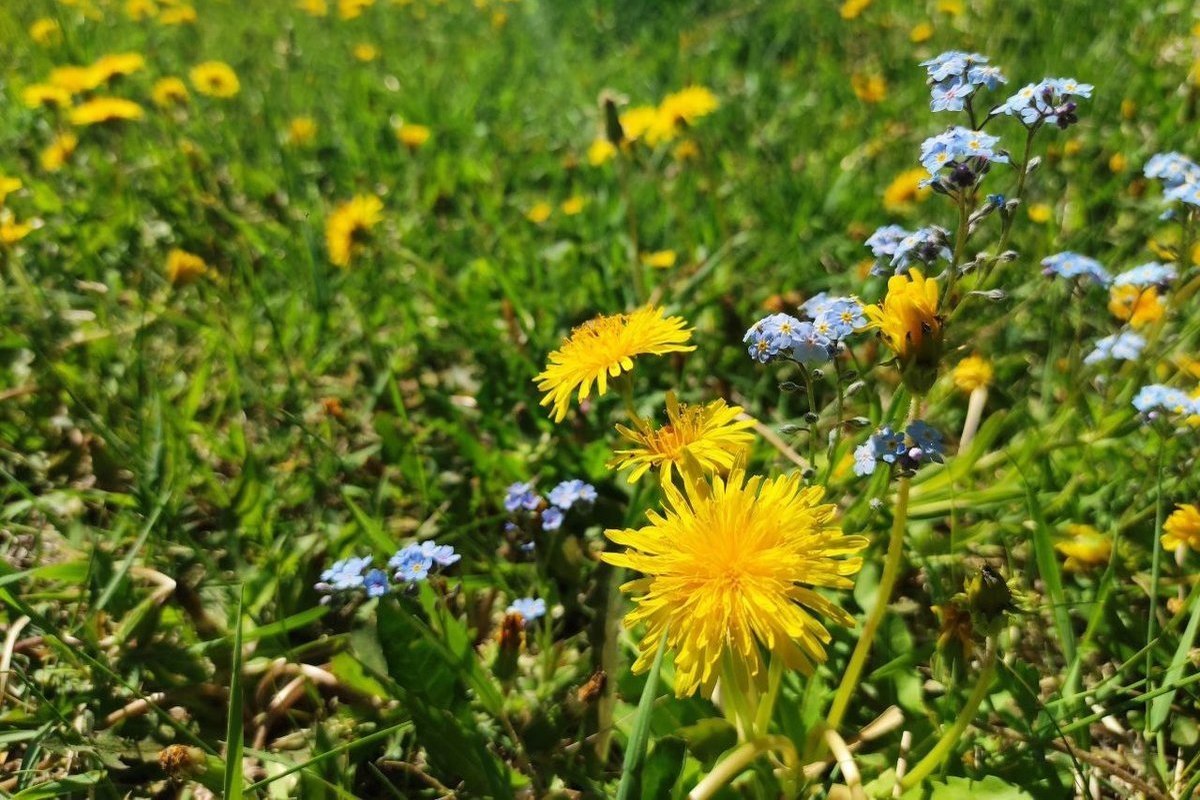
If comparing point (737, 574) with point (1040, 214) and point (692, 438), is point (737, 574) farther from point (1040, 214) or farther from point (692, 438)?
point (1040, 214)

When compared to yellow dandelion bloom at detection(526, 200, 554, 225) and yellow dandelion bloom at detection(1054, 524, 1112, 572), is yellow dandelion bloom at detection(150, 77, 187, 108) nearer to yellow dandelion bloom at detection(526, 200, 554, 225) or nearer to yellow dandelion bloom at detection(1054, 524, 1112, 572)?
yellow dandelion bloom at detection(526, 200, 554, 225)

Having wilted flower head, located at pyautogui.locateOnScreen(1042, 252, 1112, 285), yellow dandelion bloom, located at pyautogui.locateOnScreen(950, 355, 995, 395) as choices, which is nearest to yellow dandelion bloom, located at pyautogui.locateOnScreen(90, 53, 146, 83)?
yellow dandelion bloom, located at pyautogui.locateOnScreen(950, 355, 995, 395)

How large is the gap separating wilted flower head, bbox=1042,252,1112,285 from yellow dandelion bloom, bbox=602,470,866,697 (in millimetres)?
944

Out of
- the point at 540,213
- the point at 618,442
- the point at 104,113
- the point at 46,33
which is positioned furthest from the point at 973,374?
the point at 46,33

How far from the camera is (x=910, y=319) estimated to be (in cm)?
100

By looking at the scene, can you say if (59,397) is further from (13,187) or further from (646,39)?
(646,39)

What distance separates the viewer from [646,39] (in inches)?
180

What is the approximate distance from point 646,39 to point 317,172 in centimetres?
211

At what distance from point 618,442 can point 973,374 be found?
2.74ft

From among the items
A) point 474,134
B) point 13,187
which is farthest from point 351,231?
point 474,134

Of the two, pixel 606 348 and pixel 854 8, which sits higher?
pixel 606 348

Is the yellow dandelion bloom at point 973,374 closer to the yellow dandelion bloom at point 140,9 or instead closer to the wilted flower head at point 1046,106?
the wilted flower head at point 1046,106

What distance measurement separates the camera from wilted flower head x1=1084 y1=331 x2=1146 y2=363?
1672 mm

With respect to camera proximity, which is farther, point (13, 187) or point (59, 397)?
point (13, 187)
